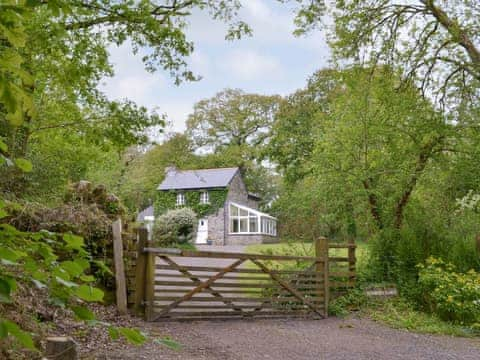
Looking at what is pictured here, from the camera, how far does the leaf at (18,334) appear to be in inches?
33.9

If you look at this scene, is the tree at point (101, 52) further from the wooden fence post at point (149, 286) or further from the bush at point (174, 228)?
the bush at point (174, 228)

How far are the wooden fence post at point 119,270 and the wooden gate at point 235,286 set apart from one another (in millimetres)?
207

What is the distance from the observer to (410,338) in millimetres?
6895

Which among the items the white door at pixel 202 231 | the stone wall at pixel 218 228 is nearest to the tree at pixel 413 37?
the stone wall at pixel 218 228

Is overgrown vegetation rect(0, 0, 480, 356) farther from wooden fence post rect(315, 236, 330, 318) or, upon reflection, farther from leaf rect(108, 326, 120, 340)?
leaf rect(108, 326, 120, 340)

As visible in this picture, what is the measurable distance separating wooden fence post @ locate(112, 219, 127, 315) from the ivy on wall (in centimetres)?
2317

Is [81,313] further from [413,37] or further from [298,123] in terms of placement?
[298,123]

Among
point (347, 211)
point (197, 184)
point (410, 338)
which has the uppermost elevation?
point (197, 184)

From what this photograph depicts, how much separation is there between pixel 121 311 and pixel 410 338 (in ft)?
Answer: 14.4

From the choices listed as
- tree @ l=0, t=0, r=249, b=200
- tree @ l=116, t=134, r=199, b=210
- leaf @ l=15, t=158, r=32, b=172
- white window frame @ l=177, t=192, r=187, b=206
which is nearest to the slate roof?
white window frame @ l=177, t=192, r=187, b=206

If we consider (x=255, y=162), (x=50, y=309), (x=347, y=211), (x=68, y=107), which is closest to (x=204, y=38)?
(x=68, y=107)

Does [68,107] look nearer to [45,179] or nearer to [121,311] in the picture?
[45,179]

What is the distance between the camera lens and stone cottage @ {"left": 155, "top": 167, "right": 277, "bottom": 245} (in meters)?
30.4

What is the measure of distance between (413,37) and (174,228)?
51.8 ft
